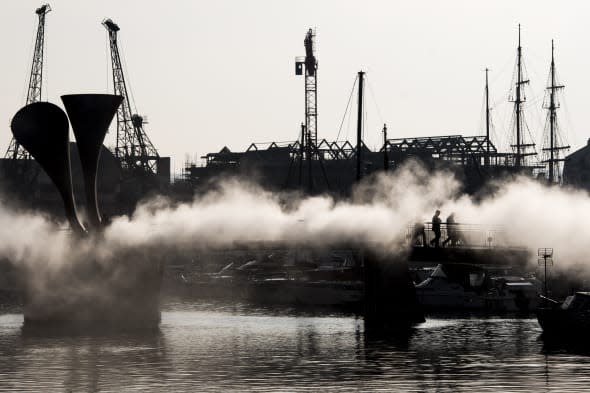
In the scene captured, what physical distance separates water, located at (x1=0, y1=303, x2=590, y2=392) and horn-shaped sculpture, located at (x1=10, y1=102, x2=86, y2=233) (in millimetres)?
13147

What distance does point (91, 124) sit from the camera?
101m

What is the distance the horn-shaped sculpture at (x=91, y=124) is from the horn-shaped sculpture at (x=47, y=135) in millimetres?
1188

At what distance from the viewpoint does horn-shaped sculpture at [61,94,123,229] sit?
100 m

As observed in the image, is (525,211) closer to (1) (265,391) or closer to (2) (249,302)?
(1) (265,391)

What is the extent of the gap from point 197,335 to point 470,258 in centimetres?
2106

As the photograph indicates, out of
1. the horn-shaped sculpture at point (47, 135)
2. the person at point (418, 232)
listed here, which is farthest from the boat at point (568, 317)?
the horn-shaped sculpture at point (47, 135)

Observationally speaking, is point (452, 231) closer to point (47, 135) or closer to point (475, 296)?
point (475, 296)

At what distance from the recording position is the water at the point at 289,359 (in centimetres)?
6819

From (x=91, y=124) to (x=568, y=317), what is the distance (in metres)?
39.7

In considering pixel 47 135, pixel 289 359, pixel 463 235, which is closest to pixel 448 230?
pixel 463 235

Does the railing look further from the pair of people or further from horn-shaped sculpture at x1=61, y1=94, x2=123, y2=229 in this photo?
horn-shaped sculpture at x1=61, y1=94, x2=123, y2=229

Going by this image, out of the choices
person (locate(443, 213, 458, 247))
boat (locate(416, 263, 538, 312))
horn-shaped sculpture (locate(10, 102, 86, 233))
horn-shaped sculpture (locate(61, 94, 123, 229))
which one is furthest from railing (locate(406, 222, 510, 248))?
horn-shaped sculpture (locate(10, 102, 86, 233))

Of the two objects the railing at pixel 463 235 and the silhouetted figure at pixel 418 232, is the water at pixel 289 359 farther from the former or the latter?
the silhouetted figure at pixel 418 232

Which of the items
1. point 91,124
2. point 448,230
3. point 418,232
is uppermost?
point 91,124
